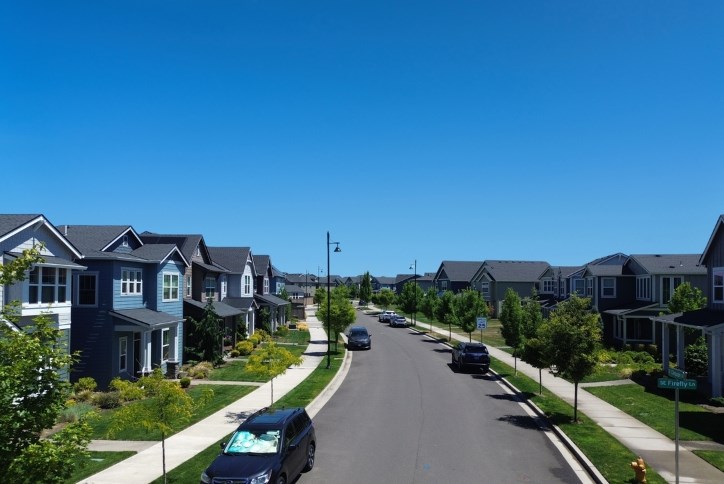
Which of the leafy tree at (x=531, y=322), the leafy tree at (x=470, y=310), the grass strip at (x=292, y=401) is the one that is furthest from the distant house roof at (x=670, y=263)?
the grass strip at (x=292, y=401)

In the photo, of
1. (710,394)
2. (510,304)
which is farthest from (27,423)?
(510,304)

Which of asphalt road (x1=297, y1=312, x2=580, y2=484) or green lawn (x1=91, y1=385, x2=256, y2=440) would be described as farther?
green lawn (x1=91, y1=385, x2=256, y2=440)

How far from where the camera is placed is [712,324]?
24.7m

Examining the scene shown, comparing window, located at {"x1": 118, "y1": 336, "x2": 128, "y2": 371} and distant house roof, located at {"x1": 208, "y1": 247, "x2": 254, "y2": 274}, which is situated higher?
distant house roof, located at {"x1": 208, "y1": 247, "x2": 254, "y2": 274}

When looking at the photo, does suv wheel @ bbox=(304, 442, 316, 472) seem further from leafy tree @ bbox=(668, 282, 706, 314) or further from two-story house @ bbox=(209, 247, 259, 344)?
two-story house @ bbox=(209, 247, 259, 344)

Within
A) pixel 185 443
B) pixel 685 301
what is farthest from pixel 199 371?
pixel 685 301

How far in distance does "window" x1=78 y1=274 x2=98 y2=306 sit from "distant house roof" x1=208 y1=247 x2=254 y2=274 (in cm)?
1985

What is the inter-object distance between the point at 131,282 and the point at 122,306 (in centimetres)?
159

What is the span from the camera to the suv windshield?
12883 millimetres

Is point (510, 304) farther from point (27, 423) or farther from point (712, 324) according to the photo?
point (27, 423)

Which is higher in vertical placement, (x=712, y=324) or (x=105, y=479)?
(x=712, y=324)

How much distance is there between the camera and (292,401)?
2355cm

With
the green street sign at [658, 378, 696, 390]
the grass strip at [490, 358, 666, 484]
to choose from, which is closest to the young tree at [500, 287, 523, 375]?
the grass strip at [490, 358, 666, 484]

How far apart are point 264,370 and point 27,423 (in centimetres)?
1399
